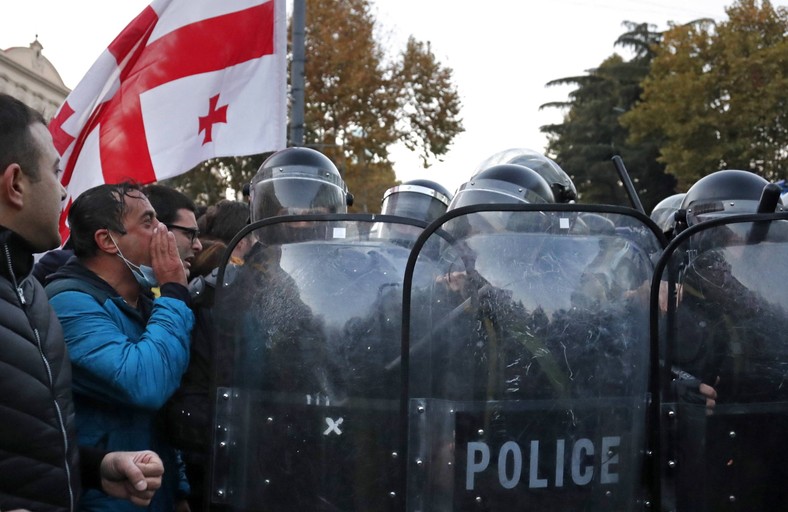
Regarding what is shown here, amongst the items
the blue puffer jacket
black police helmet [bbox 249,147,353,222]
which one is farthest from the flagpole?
the blue puffer jacket

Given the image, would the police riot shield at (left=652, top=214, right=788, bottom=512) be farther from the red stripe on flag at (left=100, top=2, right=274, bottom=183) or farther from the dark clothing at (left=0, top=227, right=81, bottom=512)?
the red stripe on flag at (left=100, top=2, right=274, bottom=183)

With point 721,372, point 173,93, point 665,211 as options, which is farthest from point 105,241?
point 665,211

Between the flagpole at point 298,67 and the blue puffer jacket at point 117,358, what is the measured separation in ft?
24.5

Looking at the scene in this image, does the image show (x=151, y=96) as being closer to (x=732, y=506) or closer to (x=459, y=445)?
(x=459, y=445)

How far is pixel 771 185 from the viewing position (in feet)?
8.23

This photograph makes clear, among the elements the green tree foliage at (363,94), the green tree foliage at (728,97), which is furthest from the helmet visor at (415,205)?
the green tree foliage at (728,97)

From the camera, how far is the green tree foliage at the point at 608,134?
137 feet

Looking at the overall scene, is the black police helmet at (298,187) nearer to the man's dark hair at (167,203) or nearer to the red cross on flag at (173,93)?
the man's dark hair at (167,203)

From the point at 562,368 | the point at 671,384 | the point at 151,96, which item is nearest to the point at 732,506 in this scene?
→ the point at 671,384

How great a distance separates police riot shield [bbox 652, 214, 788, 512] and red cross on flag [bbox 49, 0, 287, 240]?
2.60 m

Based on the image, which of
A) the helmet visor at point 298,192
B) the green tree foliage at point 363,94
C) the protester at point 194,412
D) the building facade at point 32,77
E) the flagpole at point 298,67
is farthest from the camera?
the building facade at point 32,77

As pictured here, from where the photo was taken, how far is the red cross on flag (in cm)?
456

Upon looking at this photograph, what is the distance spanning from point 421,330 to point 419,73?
22.0 meters

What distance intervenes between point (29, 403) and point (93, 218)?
886mm
